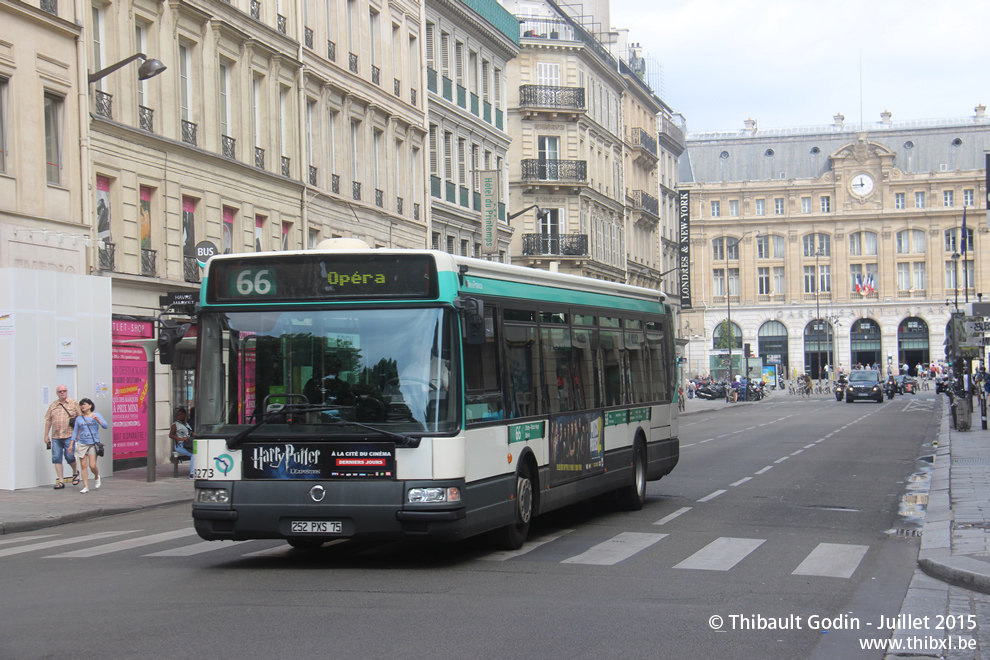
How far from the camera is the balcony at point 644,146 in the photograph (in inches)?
3172

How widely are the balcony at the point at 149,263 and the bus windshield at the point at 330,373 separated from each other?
1796 centimetres

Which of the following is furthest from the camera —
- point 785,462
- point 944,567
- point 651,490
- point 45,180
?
point 785,462

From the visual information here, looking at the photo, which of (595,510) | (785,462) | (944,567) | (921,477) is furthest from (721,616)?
(785,462)

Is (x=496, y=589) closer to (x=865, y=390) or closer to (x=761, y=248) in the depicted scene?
(x=865, y=390)

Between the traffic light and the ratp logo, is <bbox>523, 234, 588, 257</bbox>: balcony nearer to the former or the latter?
the traffic light

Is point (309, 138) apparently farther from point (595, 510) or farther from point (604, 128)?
point (604, 128)

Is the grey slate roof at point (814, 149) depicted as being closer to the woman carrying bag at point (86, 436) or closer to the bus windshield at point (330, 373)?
the woman carrying bag at point (86, 436)

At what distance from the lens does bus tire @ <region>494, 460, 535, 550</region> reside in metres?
12.8

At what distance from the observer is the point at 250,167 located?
33.5m

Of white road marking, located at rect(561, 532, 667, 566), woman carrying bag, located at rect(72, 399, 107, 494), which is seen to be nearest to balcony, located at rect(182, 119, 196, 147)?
woman carrying bag, located at rect(72, 399, 107, 494)

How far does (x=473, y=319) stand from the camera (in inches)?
446

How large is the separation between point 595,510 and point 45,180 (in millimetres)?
13372

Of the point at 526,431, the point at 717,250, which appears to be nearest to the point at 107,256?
the point at 526,431

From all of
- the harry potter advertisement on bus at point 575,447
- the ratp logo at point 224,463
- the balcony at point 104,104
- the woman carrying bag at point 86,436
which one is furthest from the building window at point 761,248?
the ratp logo at point 224,463
